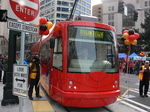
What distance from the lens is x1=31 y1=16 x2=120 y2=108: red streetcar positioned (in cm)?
560

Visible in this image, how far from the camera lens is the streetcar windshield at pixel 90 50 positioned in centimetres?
580

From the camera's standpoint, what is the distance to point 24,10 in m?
3.46

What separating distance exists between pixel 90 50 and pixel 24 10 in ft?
9.98

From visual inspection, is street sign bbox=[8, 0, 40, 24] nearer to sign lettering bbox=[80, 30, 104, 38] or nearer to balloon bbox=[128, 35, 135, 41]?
sign lettering bbox=[80, 30, 104, 38]

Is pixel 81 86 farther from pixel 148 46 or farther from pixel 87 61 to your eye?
pixel 148 46

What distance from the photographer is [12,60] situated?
627cm

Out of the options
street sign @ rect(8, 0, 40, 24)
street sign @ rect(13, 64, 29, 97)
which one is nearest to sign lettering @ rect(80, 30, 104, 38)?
street sign @ rect(8, 0, 40, 24)

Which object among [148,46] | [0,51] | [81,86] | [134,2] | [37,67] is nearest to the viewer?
[81,86]

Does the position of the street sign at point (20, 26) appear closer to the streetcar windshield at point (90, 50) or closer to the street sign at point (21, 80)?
the street sign at point (21, 80)

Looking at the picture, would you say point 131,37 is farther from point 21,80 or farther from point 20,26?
point 21,80

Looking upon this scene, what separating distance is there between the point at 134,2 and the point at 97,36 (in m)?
82.9

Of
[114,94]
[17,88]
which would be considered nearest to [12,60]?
[17,88]

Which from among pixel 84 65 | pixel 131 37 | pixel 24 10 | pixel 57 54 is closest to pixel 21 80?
pixel 24 10

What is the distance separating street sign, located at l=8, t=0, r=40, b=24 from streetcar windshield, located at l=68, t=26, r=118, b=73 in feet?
7.85
